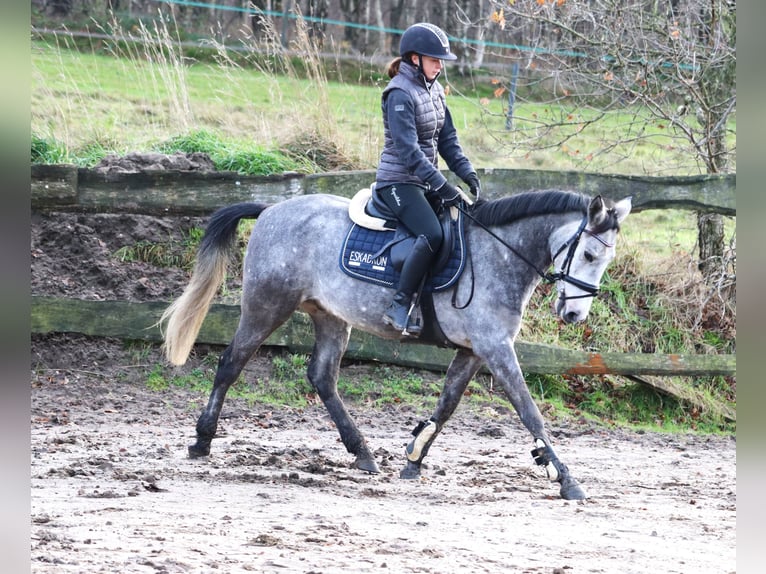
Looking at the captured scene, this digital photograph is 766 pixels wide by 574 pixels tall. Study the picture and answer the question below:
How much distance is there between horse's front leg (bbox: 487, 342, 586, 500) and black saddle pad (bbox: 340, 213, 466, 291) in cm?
58

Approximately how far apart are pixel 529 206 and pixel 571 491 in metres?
1.73

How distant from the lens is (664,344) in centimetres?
845

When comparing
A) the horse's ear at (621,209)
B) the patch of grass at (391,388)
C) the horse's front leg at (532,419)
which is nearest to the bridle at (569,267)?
the horse's ear at (621,209)

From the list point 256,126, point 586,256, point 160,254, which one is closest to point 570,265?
point 586,256

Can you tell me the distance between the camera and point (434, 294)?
227 inches

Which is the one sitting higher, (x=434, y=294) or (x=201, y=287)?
(x=434, y=294)

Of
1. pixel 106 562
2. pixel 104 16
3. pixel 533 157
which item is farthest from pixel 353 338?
pixel 104 16

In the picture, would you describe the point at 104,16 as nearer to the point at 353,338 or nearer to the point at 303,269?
the point at 353,338

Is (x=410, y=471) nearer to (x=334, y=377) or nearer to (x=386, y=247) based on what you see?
(x=334, y=377)

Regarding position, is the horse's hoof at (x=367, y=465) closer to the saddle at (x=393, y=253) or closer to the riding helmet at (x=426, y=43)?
the saddle at (x=393, y=253)

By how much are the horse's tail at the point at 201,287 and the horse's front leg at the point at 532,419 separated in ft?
7.09

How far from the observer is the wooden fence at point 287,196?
306 inches
